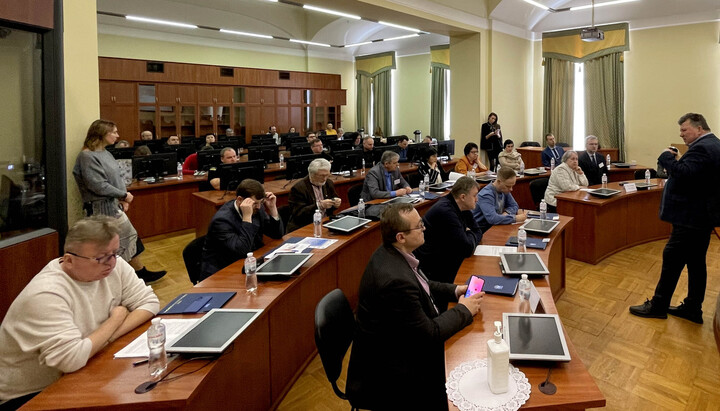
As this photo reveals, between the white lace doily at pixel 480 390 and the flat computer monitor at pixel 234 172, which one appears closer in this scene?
the white lace doily at pixel 480 390

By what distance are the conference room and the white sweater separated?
13 cm

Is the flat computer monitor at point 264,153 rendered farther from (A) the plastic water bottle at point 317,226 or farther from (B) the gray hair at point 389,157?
(A) the plastic water bottle at point 317,226

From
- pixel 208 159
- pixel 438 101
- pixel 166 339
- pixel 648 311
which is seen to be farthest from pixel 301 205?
pixel 438 101

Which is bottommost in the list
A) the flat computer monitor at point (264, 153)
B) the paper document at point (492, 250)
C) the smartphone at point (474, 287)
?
the smartphone at point (474, 287)

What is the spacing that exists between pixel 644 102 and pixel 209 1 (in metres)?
10.4

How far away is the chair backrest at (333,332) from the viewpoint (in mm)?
2064

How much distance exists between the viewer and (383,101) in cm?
1491

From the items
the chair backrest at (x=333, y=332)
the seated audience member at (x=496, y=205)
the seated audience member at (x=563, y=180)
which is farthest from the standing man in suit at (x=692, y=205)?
the chair backrest at (x=333, y=332)

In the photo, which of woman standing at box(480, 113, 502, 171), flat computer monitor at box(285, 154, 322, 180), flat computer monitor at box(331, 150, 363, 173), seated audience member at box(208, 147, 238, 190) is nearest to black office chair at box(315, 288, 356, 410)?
seated audience member at box(208, 147, 238, 190)

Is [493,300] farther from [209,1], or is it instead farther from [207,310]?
[209,1]

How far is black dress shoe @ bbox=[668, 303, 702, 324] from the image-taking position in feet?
12.7

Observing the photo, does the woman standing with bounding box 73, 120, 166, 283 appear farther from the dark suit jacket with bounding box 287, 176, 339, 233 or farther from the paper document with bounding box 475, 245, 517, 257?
the paper document with bounding box 475, 245, 517, 257

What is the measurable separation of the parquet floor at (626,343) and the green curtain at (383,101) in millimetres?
10089

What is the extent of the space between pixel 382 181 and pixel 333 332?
11.7ft
